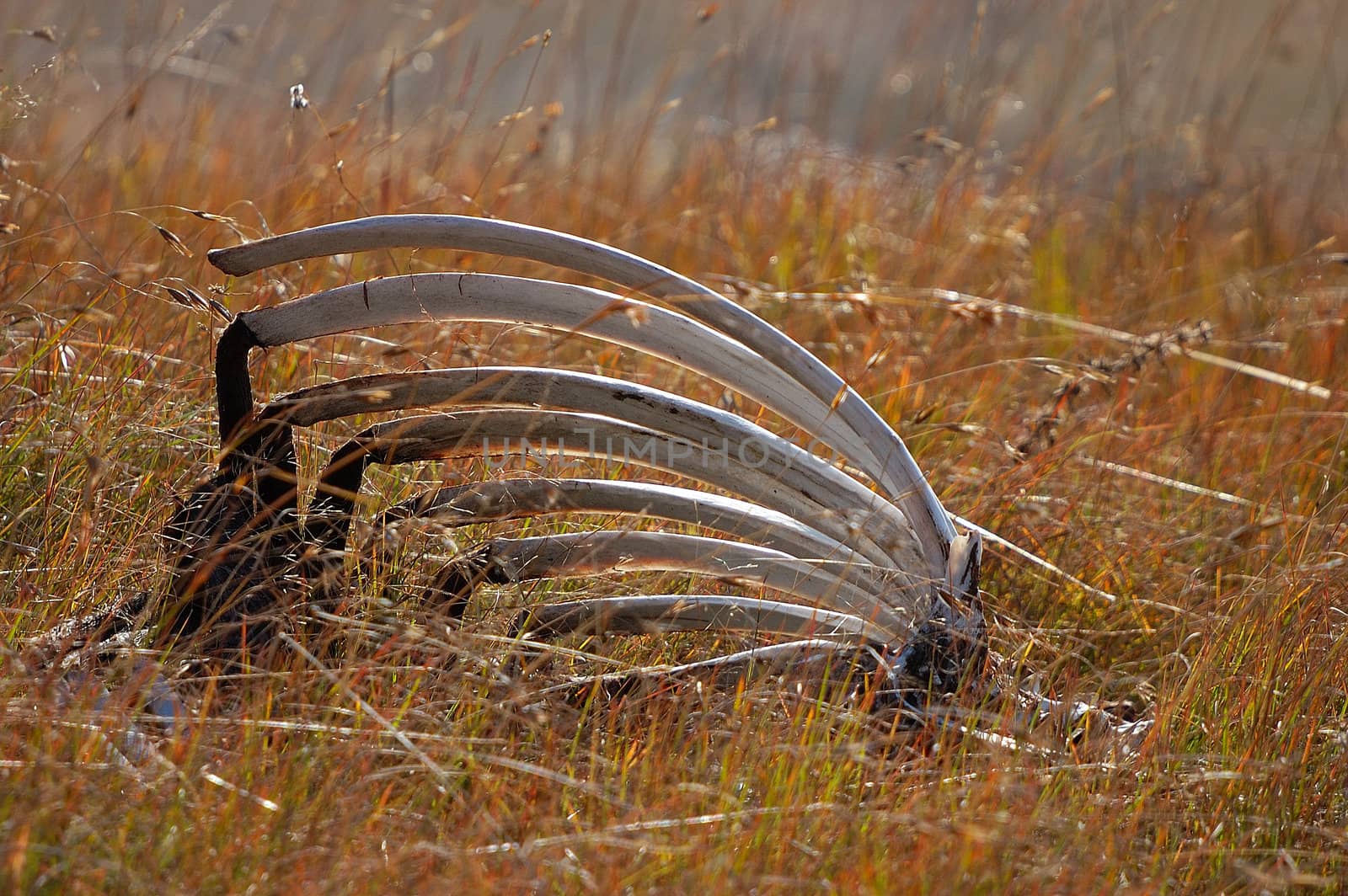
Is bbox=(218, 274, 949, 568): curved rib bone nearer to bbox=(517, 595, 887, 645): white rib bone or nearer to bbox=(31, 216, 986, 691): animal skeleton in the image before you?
bbox=(31, 216, 986, 691): animal skeleton

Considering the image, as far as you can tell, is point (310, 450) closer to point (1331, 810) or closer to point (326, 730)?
point (326, 730)

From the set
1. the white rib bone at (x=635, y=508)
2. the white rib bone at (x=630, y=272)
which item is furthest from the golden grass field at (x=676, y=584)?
the white rib bone at (x=630, y=272)

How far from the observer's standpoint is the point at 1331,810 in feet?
5.69

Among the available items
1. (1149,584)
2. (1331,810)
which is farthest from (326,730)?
(1149,584)

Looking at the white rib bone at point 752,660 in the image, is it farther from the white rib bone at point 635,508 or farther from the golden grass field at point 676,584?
the white rib bone at point 635,508

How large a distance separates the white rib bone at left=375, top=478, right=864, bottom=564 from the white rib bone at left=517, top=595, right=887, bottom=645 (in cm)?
9

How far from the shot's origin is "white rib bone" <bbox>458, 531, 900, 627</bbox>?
5.81 feet

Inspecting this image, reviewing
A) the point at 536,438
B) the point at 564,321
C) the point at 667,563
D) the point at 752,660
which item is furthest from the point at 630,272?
→ the point at 752,660

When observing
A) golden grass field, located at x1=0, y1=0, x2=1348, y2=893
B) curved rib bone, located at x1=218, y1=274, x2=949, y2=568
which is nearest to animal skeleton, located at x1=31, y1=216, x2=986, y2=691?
curved rib bone, located at x1=218, y1=274, x2=949, y2=568

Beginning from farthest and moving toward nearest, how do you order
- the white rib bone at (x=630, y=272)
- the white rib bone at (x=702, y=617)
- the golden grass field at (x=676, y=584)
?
the white rib bone at (x=702, y=617), the white rib bone at (x=630, y=272), the golden grass field at (x=676, y=584)

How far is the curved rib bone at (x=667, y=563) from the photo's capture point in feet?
5.80

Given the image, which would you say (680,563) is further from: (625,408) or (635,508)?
(625,408)

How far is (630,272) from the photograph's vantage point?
1.71 metres

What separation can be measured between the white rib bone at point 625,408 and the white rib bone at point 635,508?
0.06 metres
